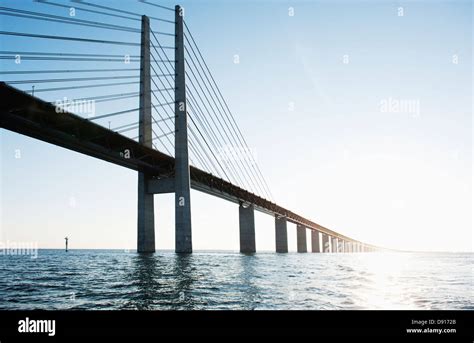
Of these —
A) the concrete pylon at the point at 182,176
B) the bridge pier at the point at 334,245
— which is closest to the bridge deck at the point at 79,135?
the concrete pylon at the point at 182,176

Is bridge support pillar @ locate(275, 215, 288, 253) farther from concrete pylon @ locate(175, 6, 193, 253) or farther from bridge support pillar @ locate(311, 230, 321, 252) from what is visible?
concrete pylon @ locate(175, 6, 193, 253)

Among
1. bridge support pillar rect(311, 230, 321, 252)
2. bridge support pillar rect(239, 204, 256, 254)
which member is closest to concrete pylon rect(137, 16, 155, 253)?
bridge support pillar rect(239, 204, 256, 254)

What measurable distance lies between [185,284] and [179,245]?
34408 millimetres

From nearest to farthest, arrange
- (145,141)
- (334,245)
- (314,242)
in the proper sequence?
1. (145,141)
2. (314,242)
3. (334,245)

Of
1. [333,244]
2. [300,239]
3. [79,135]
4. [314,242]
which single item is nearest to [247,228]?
[300,239]

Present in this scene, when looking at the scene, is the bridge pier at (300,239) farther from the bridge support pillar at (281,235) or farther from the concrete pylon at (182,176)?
the concrete pylon at (182,176)

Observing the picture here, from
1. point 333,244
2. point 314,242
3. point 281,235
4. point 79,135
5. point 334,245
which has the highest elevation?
A: point 79,135

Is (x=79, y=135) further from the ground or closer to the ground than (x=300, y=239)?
further from the ground

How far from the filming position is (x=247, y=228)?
271 feet

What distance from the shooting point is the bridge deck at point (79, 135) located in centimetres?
3472

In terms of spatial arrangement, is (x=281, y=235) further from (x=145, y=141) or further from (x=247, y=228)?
(x=145, y=141)

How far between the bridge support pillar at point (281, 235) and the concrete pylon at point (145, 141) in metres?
49.8

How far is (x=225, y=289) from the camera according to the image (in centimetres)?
1565

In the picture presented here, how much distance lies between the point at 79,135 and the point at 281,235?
226 ft
